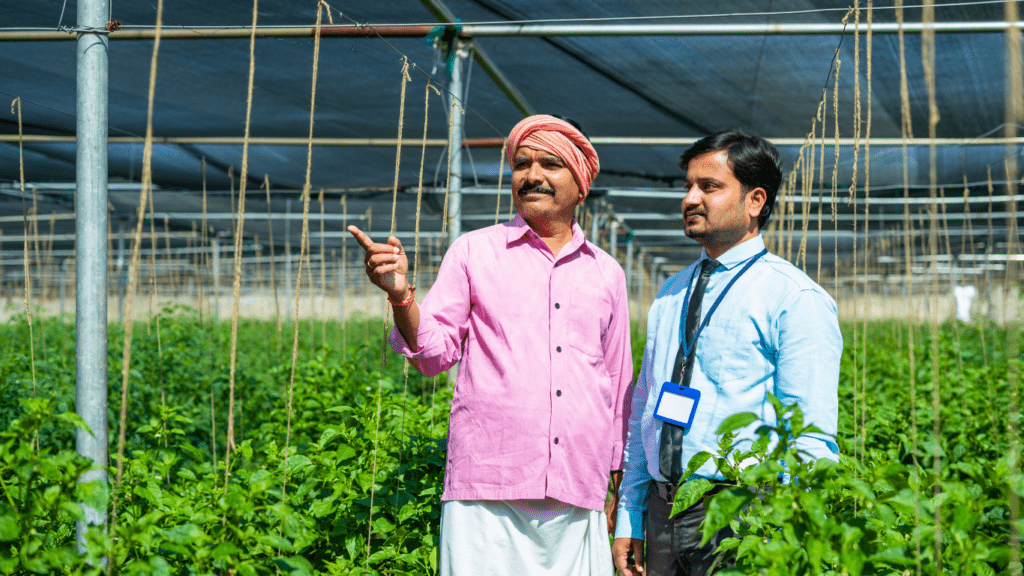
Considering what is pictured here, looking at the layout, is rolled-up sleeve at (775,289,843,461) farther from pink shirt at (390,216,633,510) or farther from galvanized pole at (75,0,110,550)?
galvanized pole at (75,0,110,550)

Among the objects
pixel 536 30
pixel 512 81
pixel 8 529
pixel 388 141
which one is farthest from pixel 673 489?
pixel 388 141

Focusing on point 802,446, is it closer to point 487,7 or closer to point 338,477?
point 338,477

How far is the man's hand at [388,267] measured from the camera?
4.77 ft

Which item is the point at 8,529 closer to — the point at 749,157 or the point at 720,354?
the point at 720,354

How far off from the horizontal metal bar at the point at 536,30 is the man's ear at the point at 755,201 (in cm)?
203

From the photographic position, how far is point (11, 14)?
3.34 m

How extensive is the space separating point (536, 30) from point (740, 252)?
7.82 feet

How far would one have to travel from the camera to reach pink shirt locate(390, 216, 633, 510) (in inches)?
64.1

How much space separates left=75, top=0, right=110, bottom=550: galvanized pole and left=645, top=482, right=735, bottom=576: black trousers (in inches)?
46.8

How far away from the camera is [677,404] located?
1597 millimetres

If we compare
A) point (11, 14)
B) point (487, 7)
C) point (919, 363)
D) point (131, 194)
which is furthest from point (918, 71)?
point (131, 194)

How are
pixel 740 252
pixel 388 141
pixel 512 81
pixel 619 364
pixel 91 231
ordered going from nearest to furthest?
pixel 91 231 → pixel 740 252 → pixel 619 364 → pixel 512 81 → pixel 388 141

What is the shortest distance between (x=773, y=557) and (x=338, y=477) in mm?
1346

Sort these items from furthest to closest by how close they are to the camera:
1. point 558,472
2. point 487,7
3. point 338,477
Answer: point 487,7
point 338,477
point 558,472
